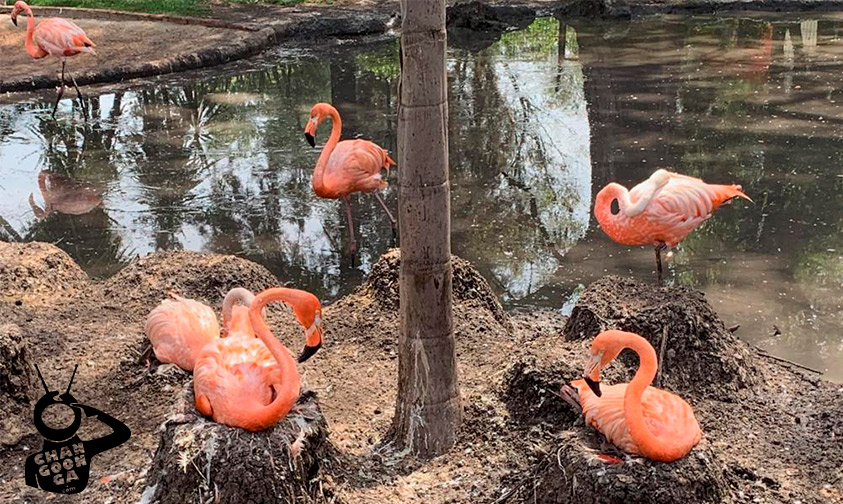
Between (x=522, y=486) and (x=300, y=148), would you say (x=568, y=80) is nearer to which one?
(x=300, y=148)

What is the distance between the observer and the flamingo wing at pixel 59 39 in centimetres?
999

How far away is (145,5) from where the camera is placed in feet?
50.6

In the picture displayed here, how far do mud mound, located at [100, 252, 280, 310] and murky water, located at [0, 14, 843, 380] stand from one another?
2.03 ft

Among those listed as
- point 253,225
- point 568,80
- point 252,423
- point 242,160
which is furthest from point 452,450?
point 568,80

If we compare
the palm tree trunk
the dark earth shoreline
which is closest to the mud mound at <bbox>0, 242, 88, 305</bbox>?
the palm tree trunk

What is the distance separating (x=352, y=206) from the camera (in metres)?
7.14

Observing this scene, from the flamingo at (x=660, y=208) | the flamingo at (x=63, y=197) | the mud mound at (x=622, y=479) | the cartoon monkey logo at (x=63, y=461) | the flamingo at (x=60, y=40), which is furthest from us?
the flamingo at (x=60, y=40)

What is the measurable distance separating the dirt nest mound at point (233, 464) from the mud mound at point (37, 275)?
235cm

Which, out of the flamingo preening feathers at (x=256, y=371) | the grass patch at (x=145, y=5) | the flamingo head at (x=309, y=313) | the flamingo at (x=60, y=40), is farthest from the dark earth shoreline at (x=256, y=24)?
the flamingo head at (x=309, y=313)

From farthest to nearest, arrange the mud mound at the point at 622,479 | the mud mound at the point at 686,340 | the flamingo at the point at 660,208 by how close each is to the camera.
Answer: the flamingo at the point at 660,208, the mud mound at the point at 686,340, the mud mound at the point at 622,479

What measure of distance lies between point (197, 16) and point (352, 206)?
8.82m

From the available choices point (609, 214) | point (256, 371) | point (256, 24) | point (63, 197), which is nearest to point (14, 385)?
point (256, 371)

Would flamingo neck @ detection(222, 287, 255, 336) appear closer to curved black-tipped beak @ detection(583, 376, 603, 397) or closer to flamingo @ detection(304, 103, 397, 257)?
curved black-tipped beak @ detection(583, 376, 603, 397)

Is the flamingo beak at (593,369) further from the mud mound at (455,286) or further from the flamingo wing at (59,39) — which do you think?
the flamingo wing at (59,39)
